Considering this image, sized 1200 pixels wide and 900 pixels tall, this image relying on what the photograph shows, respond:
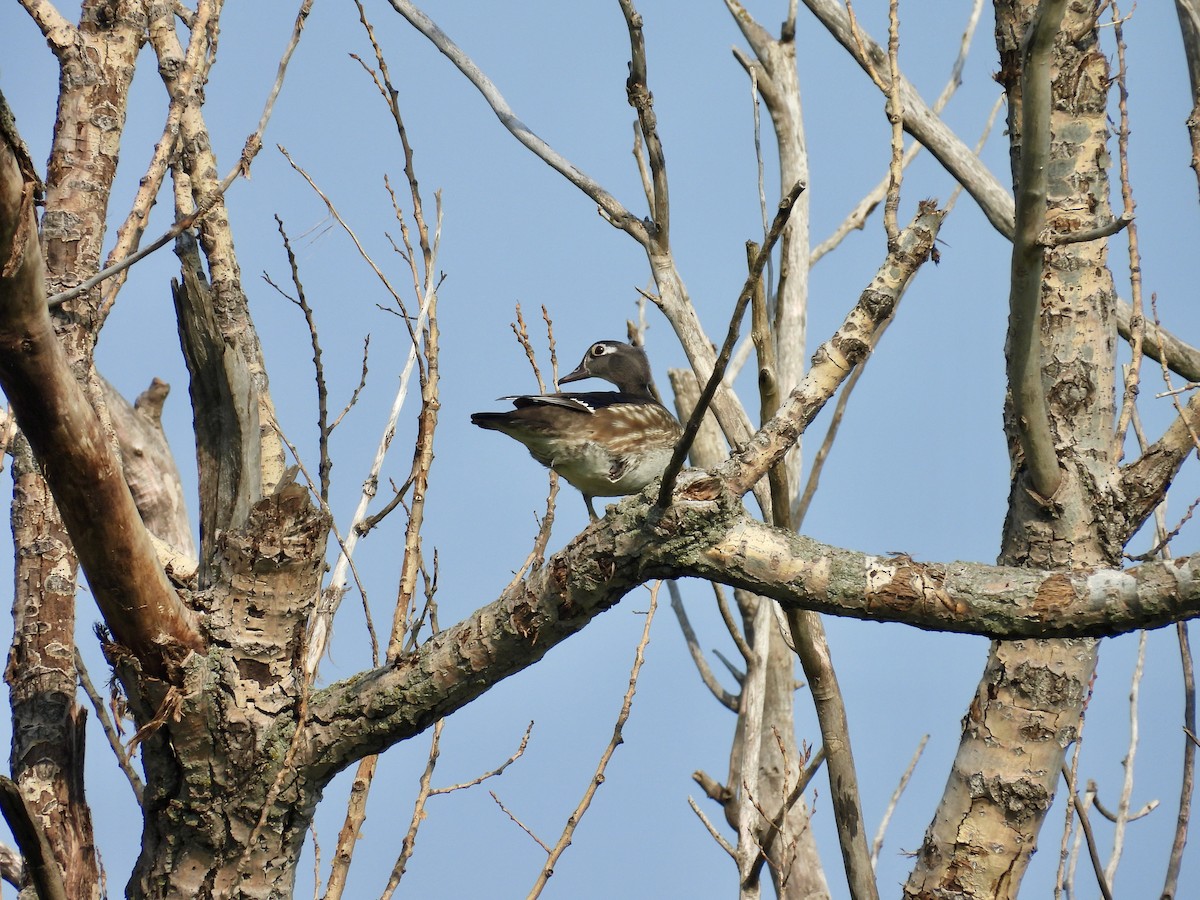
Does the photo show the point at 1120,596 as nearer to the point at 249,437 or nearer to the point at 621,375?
the point at 249,437

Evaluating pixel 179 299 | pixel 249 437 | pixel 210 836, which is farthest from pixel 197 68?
pixel 210 836

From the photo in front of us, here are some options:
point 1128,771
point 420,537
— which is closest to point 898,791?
point 1128,771

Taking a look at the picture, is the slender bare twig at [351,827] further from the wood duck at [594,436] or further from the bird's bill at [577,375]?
the bird's bill at [577,375]

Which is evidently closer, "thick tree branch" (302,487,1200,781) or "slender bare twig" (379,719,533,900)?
"thick tree branch" (302,487,1200,781)

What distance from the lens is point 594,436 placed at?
646 cm

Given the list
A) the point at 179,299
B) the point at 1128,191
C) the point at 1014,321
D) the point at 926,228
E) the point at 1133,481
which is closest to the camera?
the point at 926,228

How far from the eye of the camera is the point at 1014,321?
3389 millimetres

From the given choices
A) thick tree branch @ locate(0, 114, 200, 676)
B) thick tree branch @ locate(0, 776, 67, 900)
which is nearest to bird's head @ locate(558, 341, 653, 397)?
thick tree branch @ locate(0, 114, 200, 676)

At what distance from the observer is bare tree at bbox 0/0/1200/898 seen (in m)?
2.84

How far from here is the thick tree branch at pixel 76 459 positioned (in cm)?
241

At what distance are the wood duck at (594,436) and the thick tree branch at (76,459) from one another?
2874mm

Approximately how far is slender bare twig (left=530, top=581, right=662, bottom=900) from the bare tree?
17mm

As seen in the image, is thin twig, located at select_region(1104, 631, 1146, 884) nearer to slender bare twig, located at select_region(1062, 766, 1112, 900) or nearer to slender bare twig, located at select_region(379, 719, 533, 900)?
slender bare twig, located at select_region(1062, 766, 1112, 900)

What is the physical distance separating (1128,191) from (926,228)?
186cm
